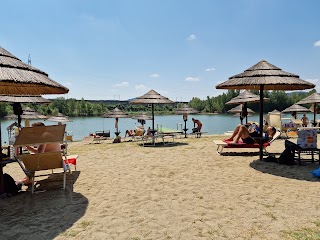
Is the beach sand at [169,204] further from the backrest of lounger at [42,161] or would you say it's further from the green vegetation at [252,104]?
the green vegetation at [252,104]

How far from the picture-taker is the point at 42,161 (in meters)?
4.61

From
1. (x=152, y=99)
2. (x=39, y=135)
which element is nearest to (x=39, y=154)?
(x=39, y=135)

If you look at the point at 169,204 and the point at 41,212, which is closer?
the point at 41,212

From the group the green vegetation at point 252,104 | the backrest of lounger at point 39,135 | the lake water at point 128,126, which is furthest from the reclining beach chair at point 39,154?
the green vegetation at point 252,104

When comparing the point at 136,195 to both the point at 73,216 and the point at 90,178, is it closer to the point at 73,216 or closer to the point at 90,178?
the point at 73,216

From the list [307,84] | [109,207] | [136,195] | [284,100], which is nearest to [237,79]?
[307,84]

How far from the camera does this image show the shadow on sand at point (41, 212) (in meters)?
3.14

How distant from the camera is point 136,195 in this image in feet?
14.5

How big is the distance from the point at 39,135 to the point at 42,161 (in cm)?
47

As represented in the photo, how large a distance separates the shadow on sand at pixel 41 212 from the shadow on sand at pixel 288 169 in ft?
14.0

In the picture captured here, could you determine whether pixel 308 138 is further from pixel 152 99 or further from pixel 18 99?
pixel 18 99

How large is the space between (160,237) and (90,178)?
320cm

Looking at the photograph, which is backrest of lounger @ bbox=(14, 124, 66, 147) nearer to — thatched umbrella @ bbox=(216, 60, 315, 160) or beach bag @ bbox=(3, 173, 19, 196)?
beach bag @ bbox=(3, 173, 19, 196)

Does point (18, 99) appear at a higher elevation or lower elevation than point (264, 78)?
lower
